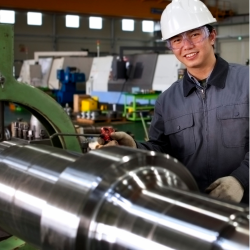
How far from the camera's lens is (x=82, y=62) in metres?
7.65

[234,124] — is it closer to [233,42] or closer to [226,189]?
[226,189]

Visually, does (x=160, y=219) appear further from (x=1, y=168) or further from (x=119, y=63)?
(x=119, y=63)

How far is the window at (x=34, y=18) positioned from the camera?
11352 millimetres

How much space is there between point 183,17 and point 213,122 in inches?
12.5

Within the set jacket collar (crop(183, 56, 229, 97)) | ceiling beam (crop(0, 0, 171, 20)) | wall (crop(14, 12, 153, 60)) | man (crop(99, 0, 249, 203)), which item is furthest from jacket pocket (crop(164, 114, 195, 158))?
wall (crop(14, 12, 153, 60))

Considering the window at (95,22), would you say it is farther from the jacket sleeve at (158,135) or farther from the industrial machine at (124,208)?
the industrial machine at (124,208)

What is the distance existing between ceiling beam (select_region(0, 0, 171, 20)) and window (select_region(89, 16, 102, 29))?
4.69 metres

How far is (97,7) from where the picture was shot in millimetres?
7090

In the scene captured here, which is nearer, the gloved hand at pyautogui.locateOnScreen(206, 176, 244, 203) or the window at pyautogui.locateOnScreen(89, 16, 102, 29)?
the gloved hand at pyautogui.locateOnScreen(206, 176, 244, 203)

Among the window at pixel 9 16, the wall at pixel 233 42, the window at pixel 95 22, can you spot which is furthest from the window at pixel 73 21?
the wall at pixel 233 42

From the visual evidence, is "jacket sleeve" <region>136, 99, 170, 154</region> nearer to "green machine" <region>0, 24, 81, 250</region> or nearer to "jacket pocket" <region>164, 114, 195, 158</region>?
"jacket pocket" <region>164, 114, 195, 158</region>

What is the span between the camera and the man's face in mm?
1202

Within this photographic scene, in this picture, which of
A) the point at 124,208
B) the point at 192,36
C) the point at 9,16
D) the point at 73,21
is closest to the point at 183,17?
the point at 192,36

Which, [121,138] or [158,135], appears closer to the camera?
[121,138]
